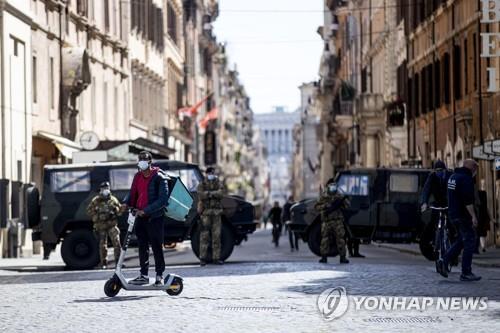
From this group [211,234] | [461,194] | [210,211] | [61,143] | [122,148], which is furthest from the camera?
[122,148]

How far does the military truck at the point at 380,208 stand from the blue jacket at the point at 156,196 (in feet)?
47.1

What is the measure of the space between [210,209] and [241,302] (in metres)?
10.8

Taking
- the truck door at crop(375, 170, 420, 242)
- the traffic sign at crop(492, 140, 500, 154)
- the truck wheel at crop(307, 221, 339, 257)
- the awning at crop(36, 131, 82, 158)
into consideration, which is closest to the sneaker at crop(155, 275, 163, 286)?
the truck wheel at crop(307, 221, 339, 257)

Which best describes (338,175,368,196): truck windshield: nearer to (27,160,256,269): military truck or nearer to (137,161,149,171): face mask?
(27,160,256,269): military truck

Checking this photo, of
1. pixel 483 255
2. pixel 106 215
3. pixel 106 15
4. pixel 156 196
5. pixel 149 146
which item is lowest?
pixel 483 255

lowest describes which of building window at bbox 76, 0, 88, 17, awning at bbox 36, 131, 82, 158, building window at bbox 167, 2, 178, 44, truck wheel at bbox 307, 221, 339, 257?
truck wheel at bbox 307, 221, 339, 257

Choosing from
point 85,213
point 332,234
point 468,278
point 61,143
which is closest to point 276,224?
point 61,143

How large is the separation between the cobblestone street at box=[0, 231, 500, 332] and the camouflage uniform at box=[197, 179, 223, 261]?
2.95 meters

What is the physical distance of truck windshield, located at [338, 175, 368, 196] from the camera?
3425 centimetres

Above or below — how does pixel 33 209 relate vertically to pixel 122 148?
below

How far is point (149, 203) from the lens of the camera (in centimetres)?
1923

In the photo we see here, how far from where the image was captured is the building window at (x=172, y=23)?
75875 mm

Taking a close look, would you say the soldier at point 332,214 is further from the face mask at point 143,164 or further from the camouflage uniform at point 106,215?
the face mask at point 143,164
